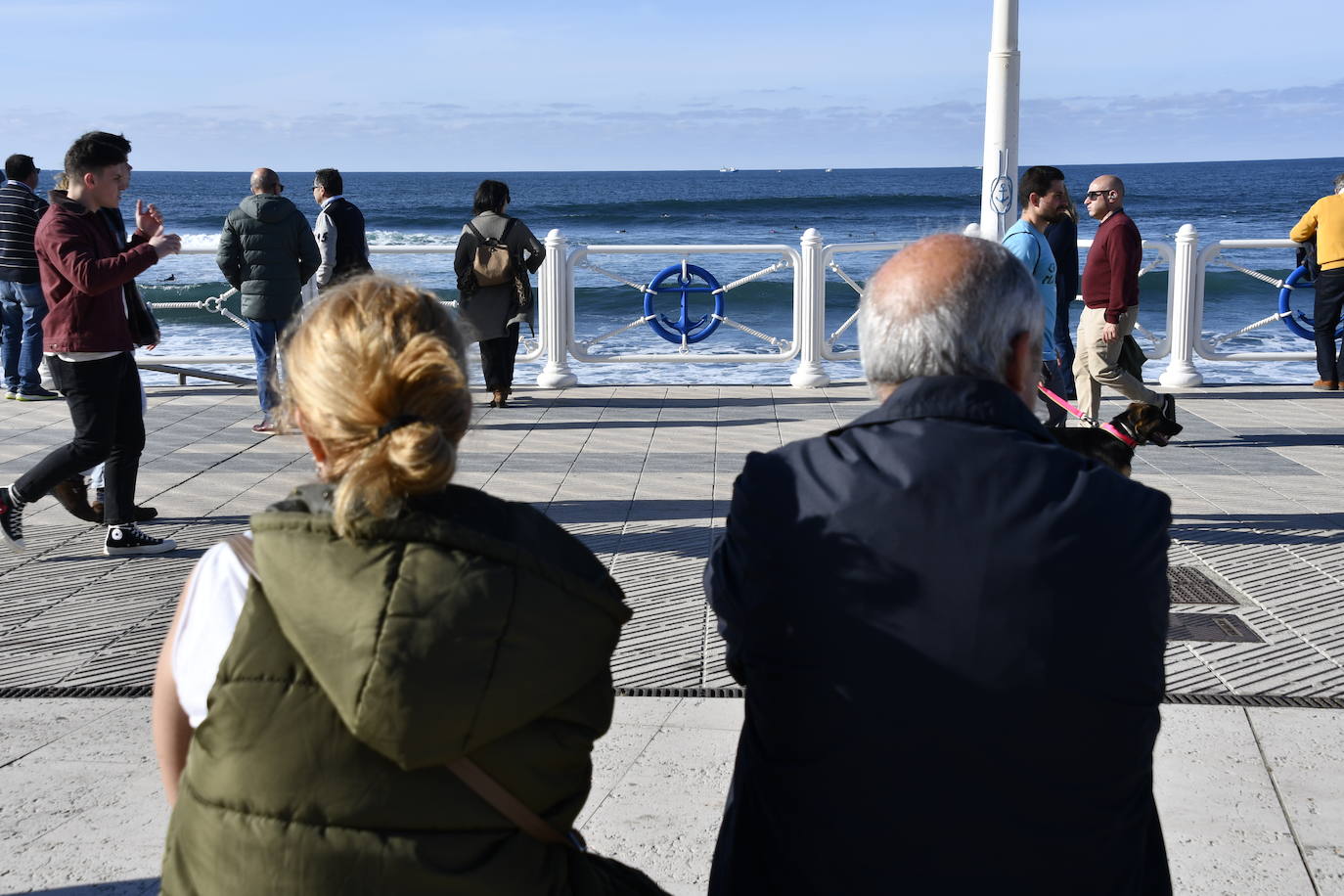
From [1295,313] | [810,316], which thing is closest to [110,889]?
Answer: [810,316]

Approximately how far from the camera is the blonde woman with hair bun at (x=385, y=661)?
60.5 inches

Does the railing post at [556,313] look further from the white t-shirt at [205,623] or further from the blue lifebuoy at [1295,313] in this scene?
the white t-shirt at [205,623]

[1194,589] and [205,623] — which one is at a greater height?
[205,623]

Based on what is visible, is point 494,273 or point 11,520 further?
point 494,273

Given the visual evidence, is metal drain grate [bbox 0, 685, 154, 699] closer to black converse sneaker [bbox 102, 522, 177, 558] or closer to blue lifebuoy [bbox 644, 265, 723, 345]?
black converse sneaker [bbox 102, 522, 177, 558]

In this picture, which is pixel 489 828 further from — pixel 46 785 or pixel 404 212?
pixel 404 212

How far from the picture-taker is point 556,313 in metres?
11.5

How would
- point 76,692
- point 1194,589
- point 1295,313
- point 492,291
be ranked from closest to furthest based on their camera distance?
point 76,692, point 1194,589, point 492,291, point 1295,313

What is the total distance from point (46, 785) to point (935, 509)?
2941 millimetres

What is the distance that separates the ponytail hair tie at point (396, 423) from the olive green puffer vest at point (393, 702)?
0.33 ft

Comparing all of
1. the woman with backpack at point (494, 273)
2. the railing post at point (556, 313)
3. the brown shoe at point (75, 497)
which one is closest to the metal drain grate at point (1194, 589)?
the brown shoe at point (75, 497)

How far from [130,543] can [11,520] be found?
53 centimetres

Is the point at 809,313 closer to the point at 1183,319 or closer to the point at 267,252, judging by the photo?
the point at 1183,319

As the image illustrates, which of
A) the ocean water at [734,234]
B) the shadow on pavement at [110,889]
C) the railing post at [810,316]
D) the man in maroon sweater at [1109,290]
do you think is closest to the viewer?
the shadow on pavement at [110,889]
